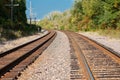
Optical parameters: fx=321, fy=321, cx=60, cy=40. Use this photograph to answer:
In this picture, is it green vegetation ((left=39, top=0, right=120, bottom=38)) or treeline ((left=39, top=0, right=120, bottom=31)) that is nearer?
green vegetation ((left=39, top=0, right=120, bottom=38))

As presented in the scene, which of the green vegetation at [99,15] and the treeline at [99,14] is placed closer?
the green vegetation at [99,15]

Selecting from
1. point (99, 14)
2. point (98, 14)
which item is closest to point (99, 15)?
point (99, 14)

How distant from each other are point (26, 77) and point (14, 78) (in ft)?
1.98

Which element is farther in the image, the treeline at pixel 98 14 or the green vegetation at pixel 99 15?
the treeline at pixel 98 14

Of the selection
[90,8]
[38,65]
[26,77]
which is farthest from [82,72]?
[90,8]

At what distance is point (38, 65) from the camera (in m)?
13.0

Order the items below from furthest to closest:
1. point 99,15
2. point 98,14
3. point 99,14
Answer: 1. point 98,14
2. point 99,14
3. point 99,15

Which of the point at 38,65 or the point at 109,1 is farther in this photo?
the point at 109,1

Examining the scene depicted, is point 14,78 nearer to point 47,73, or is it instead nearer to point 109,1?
point 47,73

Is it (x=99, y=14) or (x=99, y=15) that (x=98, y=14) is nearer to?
(x=99, y=14)

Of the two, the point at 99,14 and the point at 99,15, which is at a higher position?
the point at 99,14

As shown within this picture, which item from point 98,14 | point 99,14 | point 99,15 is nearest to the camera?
point 99,15

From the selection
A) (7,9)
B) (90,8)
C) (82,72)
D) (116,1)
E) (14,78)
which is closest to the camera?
(14,78)

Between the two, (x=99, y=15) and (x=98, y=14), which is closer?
(x=99, y=15)
